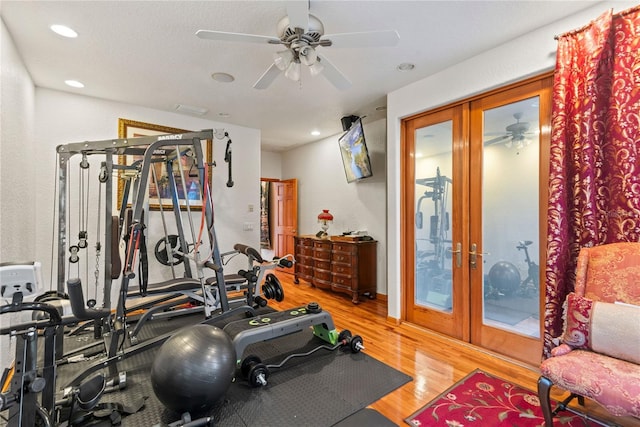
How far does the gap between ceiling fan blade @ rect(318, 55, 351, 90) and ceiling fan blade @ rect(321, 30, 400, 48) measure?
0.56ft

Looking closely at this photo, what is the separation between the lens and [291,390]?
7.08ft

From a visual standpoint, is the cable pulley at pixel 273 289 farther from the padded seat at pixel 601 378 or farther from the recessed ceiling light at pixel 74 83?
the recessed ceiling light at pixel 74 83

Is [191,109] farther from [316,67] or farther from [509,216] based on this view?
[509,216]

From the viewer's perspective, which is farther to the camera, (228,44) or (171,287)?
(171,287)

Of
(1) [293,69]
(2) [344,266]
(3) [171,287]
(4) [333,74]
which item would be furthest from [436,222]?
(3) [171,287]

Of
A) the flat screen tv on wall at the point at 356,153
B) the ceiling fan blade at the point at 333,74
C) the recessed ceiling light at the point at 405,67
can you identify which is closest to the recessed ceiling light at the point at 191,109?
the flat screen tv on wall at the point at 356,153

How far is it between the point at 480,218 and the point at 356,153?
2.07m

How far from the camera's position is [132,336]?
282 centimetres

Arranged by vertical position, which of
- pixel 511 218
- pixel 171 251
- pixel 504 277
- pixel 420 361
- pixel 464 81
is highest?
pixel 464 81

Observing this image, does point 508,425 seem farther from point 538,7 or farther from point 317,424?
point 538,7

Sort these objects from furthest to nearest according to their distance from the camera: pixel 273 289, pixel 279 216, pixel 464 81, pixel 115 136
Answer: pixel 279 216, pixel 115 136, pixel 273 289, pixel 464 81

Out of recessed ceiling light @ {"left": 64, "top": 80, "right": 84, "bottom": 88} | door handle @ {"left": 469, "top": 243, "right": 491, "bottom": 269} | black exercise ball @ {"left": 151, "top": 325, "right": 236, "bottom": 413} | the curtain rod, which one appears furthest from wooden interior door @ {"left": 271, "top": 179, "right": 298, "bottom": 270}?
the curtain rod

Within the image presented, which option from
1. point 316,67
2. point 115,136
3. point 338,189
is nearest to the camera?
point 316,67

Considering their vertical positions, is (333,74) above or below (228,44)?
below
